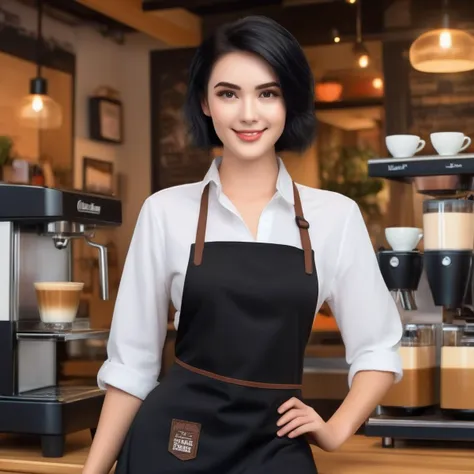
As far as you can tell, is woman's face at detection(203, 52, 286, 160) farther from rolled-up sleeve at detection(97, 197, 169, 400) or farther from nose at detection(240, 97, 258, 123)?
rolled-up sleeve at detection(97, 197, 169, 400)

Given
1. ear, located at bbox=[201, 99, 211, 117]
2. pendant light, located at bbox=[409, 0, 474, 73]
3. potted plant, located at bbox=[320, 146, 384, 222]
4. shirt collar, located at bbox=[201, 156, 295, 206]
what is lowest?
shirt collar, located at bbox=[201, 156, 295, 206]

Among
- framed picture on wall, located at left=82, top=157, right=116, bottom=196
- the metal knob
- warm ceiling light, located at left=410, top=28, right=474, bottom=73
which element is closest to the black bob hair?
the metal knob

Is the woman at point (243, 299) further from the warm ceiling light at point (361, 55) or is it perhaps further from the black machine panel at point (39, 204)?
the warm ceiling light at point (361, 55)

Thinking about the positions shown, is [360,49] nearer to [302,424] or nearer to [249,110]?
[249,110]

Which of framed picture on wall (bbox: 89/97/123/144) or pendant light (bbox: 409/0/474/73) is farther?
framed picture on wall (bbox: 89/97/123/144)

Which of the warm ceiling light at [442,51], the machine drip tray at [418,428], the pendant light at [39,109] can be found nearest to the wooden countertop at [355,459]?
the machine drip tray at [418,428]

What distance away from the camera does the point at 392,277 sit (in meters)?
2.06

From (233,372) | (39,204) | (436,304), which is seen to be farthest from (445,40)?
(233,372)

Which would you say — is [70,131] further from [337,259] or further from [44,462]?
[337,259]

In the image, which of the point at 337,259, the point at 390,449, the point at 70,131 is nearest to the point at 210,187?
the point at 337,259

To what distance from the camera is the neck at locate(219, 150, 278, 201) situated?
154cm

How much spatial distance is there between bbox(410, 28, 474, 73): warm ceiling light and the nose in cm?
282

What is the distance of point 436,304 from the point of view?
207cm

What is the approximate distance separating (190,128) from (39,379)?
84 centimetres
